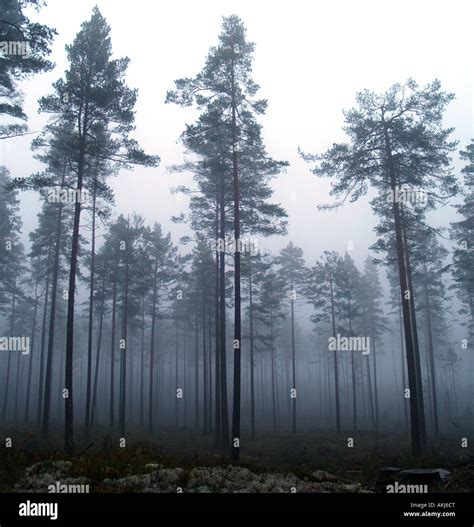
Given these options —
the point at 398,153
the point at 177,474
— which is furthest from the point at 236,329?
the point at 398,153

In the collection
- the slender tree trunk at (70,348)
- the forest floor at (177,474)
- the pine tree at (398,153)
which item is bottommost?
the forest floor at (177,474)

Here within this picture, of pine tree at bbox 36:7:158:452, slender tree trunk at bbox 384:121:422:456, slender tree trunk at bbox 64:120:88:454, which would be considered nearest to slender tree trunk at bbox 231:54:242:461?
pine tree at bbox 36:7:158:452

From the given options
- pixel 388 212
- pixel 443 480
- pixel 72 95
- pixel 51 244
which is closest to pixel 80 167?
pixel 72 95

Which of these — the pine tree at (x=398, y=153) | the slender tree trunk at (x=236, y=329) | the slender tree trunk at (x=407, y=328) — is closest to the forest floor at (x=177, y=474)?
the slender tree trunk at (x=407, y=328)

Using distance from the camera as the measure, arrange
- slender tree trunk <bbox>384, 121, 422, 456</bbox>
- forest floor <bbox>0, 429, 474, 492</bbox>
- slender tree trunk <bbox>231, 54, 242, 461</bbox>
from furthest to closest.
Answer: slender tree trunk <bbox>384, 121, 422, 456</bbox>, slender tree trunk <bbox>231, 54, 242, 461</bbox>, forest floor <bbox>0, 429, 474, 492</bbox>

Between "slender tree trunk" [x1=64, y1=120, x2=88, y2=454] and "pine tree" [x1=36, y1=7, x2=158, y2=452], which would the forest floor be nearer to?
"slender tree trunk" [x1=64, y1=120, x2=88, y2=454]

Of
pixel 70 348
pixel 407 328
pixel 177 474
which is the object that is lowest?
pixel 177 474

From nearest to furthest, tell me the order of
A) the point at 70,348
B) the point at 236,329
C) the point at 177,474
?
the point at 177,474
the point at 70,348
the point at 236,329

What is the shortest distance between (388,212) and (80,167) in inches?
588

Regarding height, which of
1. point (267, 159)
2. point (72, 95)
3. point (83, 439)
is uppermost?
point (72, 95)

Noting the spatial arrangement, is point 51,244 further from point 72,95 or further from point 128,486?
point 128,486

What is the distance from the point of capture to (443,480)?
10.7 m

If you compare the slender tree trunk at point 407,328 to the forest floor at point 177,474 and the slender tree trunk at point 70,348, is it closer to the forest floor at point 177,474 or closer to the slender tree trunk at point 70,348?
the forest floor at point 177,474

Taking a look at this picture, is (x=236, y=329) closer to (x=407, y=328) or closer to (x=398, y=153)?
(x=407, y=328)
